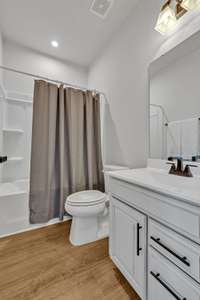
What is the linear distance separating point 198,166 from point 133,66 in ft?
4.23

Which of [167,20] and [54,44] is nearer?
[167,20]

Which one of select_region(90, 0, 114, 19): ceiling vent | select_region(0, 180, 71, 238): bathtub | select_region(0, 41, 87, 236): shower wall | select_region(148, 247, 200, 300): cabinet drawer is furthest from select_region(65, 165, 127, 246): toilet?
select_region(90, 0, 114, 19): ceiling vent

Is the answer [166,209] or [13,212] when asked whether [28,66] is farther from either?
[166,209]

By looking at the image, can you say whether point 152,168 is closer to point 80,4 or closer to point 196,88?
point 196,88

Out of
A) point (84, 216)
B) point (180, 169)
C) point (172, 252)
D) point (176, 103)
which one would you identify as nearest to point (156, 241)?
point (172, 252)

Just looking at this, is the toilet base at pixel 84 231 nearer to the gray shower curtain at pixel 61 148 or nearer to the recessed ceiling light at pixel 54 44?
the gray shower curtain at pixel 61 148

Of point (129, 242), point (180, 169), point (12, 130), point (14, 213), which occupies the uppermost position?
point (12, 130)

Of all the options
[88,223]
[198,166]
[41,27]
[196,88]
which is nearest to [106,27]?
[41,27]

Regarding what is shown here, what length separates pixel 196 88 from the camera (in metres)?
1.09

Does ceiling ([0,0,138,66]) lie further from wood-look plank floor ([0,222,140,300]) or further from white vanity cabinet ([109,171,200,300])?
wood-look plank floor ([0,222,140,300])

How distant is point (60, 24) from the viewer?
1.85 m

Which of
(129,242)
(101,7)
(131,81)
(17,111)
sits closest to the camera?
A: (129,242)

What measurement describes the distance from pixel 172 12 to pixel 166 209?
58.0 inches

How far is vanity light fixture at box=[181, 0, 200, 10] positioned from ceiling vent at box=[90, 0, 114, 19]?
0.85 metres
